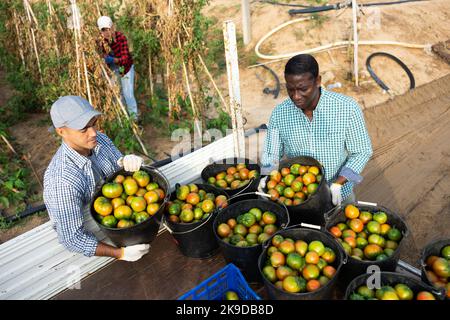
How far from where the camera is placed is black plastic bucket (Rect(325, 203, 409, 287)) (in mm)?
2443

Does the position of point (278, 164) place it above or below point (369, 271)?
above

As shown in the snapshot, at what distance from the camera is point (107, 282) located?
315 cm

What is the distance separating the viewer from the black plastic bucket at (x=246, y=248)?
2719mm

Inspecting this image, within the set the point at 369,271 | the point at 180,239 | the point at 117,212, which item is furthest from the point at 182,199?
the point at 369,271

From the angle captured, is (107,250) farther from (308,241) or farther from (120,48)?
(120,48)

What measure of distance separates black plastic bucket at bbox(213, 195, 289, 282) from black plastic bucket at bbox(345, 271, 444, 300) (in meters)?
0.69

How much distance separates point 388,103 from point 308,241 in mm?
6541

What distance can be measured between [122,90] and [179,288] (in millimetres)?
Result: 5775

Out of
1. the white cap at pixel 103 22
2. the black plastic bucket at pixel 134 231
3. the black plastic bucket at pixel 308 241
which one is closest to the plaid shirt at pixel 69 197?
the black plastic bucket at pixel 134 231

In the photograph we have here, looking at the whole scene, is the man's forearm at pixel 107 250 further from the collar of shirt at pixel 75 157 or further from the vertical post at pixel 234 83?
the vertical post at pixel 234 83

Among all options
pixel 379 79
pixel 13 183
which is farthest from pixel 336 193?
pixel 379 79

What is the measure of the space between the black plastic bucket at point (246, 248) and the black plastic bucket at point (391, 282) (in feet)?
2.25

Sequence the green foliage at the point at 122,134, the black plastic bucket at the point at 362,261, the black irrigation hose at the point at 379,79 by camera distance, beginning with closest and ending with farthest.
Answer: the black plastic bucket at the point at 362,261, the green foliage at the point at 122,134, the black irrigation hose at the point at 379,79
